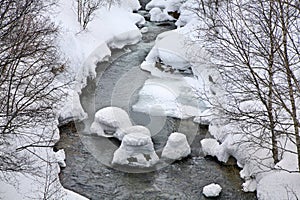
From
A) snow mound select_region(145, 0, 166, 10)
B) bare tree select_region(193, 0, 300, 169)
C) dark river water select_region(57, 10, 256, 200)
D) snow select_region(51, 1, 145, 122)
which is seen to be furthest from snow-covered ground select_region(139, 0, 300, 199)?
snow mound select_region(145, 0, 166, 10)

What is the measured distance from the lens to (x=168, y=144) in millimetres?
14625

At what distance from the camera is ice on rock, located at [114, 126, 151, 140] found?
1505 centimetres

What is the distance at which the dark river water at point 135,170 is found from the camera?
13.0 m

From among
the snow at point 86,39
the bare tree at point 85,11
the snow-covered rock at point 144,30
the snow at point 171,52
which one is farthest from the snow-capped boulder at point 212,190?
the snow-covered rock at point 144,30

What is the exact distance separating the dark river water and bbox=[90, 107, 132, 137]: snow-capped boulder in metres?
0.33

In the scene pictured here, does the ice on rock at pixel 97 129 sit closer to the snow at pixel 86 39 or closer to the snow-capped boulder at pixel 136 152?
the snow at pixel 86 39

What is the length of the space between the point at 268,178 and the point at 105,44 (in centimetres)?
1336

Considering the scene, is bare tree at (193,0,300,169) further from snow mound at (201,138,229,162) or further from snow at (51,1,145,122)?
snow at (51,1,145,122)

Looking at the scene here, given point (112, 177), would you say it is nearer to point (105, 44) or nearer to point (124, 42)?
point (105, 44)

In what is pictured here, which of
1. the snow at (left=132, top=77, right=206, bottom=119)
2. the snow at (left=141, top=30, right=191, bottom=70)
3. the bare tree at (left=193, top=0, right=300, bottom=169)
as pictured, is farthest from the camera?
the snow at (left=141, top=30, right=191, bottom=70)

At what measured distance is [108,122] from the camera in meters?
A: 15.8

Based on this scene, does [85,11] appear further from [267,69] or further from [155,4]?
[267,69]

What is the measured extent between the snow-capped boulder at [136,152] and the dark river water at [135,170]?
26 cm

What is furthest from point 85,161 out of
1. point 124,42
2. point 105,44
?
point 124,42
